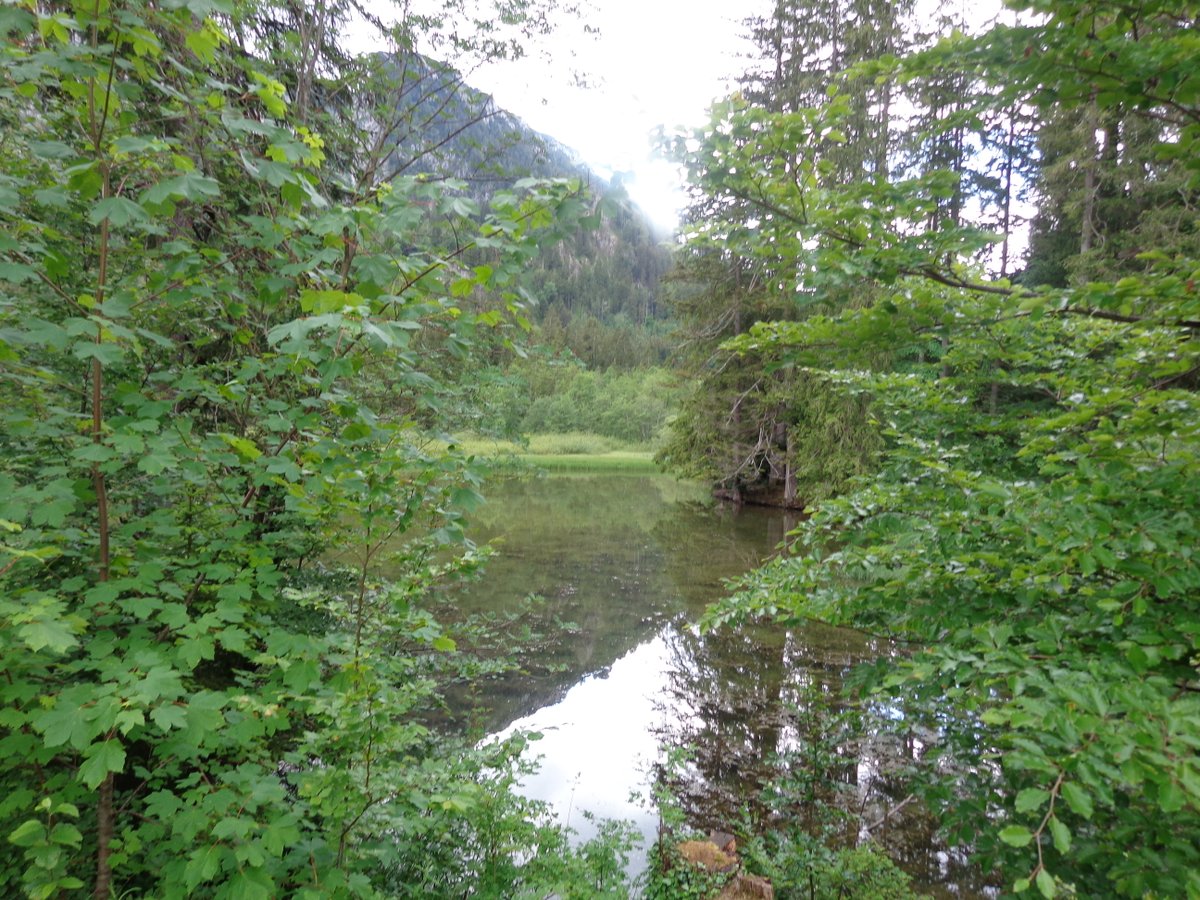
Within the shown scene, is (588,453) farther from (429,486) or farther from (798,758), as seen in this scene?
(429,486)

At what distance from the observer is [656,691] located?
652 centimetres

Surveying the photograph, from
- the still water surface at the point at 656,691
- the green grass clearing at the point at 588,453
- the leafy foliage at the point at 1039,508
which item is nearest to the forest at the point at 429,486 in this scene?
the leafy foliage at the point at 1039,508

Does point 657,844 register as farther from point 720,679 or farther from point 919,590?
point 720,679

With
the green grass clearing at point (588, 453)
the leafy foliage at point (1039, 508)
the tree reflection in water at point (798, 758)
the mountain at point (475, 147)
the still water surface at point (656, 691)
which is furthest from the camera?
the green grass clearing at point (588, 453)

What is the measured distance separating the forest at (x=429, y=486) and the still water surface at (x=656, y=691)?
80cm

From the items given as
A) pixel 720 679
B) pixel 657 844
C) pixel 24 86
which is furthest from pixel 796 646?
pixel 24 86

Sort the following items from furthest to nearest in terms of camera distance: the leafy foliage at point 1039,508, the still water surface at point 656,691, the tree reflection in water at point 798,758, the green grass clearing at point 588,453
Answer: the green grass clearing at point 588,453, the still water surface at point 656,691, the tree reflection in water at point 798,758, the leafy foliage at point 1039,508

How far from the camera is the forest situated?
159 cm

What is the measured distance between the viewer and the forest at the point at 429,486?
1589 mm

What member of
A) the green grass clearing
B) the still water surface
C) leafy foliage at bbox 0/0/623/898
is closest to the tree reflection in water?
the still water surface

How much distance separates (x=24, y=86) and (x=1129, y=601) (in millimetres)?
3386

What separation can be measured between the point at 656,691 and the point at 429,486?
5.12 meters

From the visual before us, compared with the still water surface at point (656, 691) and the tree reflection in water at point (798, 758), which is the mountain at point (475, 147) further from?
the tree reflection in water at point (798, 758)

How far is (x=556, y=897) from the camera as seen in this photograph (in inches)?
117
